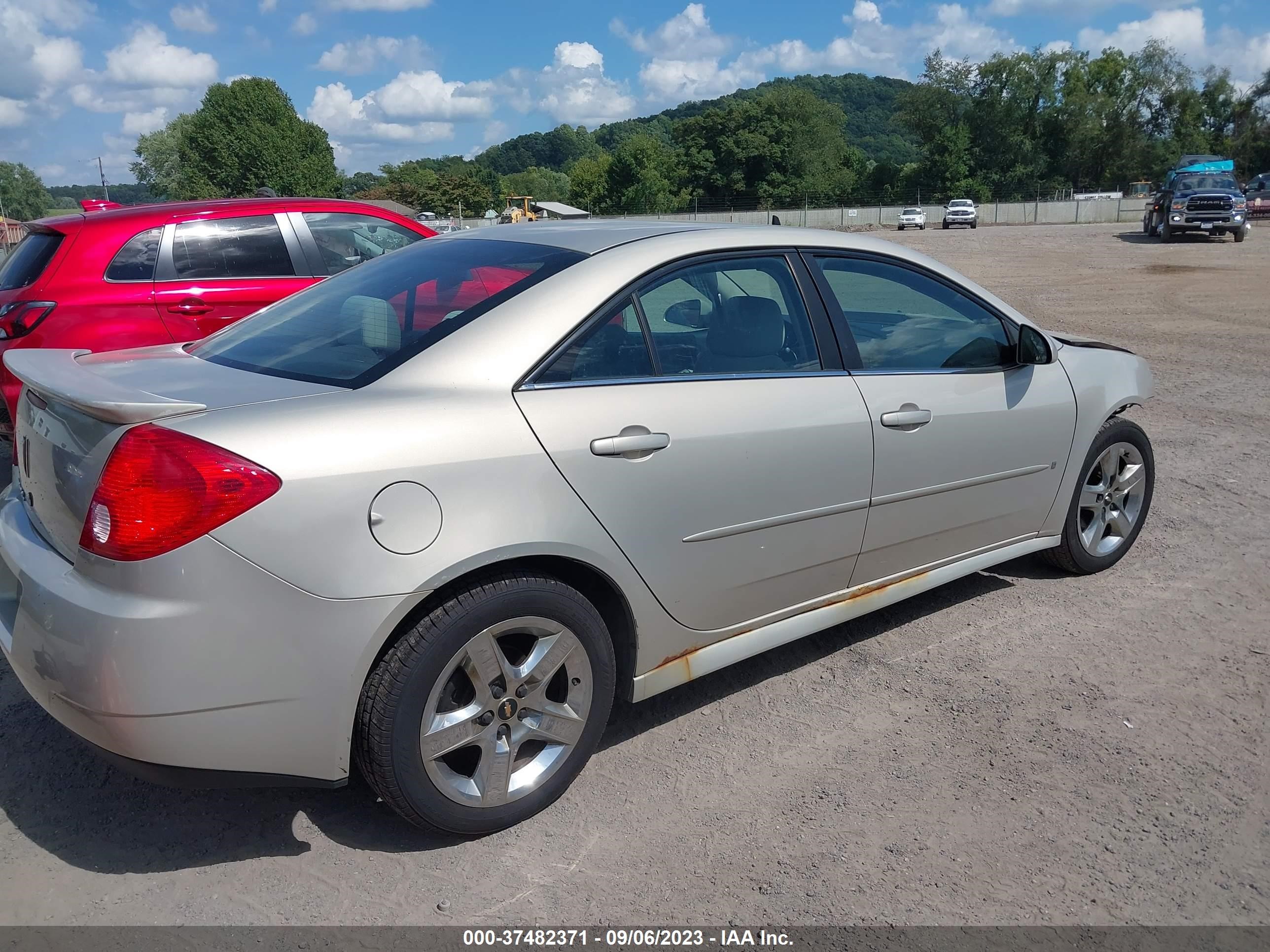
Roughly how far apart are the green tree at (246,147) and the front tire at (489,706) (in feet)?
324

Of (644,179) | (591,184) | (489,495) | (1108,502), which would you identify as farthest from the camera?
(591,184)

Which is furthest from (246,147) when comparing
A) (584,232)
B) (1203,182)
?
(584,232)

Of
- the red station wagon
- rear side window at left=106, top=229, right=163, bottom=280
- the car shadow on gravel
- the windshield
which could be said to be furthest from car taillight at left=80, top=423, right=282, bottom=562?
the windshield

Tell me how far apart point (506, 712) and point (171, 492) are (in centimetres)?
104

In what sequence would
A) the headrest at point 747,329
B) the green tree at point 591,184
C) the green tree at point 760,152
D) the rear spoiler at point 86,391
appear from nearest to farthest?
the rear spoiler at point 86,391 < the headrest at point 747,329 < the green tree at point 760,152 < the green tree at point 591,184

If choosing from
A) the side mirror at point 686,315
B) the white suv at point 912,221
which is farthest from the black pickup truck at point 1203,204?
the side mirror at point 686,315

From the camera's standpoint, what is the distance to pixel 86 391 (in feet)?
8.51

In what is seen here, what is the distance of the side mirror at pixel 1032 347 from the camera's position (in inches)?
157

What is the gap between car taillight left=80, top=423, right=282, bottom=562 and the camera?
89.9 inches

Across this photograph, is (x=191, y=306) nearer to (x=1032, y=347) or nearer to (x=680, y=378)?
(x=680, y=378)

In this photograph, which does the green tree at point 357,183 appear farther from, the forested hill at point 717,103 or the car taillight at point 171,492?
the car taillight at point 171,492

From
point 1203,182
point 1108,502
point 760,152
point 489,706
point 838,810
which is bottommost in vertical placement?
point 838,810

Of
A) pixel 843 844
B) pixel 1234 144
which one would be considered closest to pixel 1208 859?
pixel 843 844

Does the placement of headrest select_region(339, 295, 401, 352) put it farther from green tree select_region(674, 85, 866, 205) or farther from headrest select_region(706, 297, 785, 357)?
green tree select_region(674, 85, 866, 205)
